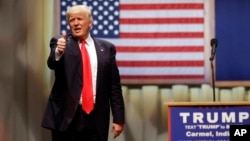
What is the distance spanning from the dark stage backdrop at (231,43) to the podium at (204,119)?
4.38ft

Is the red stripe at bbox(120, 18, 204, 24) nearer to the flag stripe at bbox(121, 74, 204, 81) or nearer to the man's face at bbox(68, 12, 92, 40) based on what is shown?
the flag stripe at bbox(121, 74, 204, 81)

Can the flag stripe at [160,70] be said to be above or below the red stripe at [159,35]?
below

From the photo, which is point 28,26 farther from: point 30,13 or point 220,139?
point 220,139

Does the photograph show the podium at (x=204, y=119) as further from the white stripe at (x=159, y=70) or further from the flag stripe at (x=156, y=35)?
the flag stripe at (x=156, y=35)

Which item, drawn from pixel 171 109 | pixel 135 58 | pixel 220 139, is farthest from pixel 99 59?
pixel 135 58

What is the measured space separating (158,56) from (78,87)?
1.63 m

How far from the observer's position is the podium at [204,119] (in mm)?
3922

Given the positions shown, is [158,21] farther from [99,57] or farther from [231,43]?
[99,57]

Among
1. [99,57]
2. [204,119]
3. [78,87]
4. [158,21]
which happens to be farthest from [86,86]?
[158,21]

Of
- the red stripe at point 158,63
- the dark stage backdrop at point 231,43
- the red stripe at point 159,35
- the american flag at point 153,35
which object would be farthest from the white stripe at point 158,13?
the red stripe at point 158,63

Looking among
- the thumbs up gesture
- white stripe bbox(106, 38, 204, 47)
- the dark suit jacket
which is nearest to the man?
the dark suit jacket

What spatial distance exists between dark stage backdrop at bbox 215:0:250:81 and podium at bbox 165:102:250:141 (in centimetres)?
134

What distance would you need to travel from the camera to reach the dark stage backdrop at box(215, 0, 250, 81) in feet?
17.3

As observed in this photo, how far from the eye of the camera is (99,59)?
386 centimetres
